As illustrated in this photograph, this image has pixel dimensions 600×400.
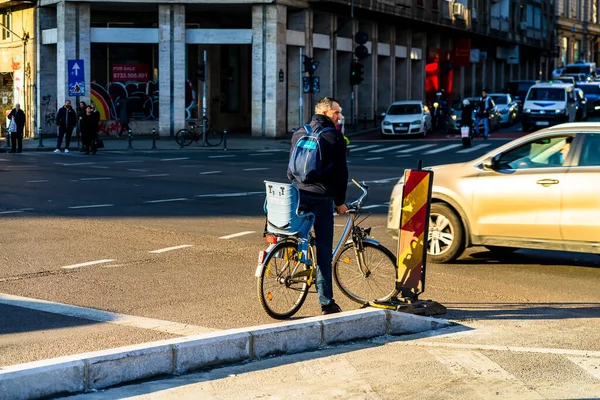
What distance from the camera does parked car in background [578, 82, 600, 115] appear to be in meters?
58.2

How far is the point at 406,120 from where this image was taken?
149ft

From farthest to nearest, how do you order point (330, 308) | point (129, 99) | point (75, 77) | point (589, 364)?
point (129, 99) < point (75, 77) < point (330, 308) < point (589, 364)

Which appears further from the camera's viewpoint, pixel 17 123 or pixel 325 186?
pixel 17 123

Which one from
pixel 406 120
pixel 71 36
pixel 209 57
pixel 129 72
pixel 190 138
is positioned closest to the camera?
pixel 190 138

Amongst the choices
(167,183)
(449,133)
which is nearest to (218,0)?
(449,133)

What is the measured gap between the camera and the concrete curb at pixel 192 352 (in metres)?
6.33

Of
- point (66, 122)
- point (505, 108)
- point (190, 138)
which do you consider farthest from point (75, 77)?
point (505, 108)

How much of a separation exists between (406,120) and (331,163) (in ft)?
121

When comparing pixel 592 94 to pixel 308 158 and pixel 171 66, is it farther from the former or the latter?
pixel 308 158

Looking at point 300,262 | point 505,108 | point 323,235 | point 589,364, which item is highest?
point 505,108

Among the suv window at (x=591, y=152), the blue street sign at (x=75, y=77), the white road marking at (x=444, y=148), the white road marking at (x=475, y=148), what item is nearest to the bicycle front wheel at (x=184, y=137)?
the blue street sign at (x=75, y=77)

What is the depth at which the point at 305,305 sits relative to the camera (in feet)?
31.4

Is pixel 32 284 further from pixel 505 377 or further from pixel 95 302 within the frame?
pixel 505 377

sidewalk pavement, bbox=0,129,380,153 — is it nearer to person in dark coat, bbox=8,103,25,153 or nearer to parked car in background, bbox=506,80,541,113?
person in dark coat, bbox=8,103,25,153
